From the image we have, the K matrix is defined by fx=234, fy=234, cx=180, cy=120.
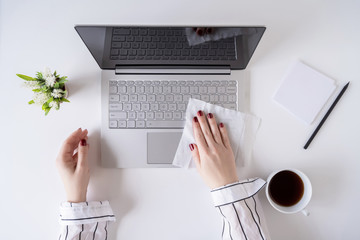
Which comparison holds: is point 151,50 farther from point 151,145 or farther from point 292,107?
point 292,107

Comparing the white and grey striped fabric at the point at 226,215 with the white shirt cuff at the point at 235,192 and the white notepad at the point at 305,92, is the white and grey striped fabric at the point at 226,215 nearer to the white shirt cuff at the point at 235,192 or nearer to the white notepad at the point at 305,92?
the white shirt cuff at the point at 235,192

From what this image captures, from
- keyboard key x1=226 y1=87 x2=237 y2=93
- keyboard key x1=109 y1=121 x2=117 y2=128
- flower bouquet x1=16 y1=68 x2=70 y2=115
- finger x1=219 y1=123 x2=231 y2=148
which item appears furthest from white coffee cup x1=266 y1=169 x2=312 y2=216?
flower bouquet x1=16 y1=68 x2=70 y2=115

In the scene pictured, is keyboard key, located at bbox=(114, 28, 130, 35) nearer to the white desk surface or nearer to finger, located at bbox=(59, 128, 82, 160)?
the white desk surface

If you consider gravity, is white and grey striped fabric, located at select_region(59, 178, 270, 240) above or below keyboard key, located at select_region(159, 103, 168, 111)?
below

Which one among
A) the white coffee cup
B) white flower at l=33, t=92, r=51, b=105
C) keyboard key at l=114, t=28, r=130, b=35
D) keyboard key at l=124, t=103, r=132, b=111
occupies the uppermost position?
keyboard key at l=114, t=28, r=130, b=35

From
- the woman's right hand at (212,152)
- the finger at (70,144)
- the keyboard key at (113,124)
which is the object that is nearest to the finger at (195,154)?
the woman's right hand at (212,152)

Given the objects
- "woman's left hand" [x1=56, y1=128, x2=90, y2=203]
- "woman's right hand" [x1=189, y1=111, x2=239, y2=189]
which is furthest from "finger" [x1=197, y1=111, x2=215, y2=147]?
"woman's left hand" [x1=56, y1=128, x2=90, y2=203]

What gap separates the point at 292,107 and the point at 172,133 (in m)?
0.39

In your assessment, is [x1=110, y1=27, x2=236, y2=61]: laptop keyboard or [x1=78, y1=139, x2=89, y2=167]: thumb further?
[x1=78, y1=139, x2=89, y2=167]: thumb

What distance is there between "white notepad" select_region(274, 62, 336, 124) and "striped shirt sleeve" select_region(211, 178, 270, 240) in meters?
0.25

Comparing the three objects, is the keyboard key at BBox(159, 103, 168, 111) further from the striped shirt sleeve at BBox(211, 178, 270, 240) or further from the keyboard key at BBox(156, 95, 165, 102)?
the striped shirt sleeve at BBox(211, 178, 270, 240)

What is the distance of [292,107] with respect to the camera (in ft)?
2.41

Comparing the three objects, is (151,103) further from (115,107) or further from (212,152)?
(212,152)

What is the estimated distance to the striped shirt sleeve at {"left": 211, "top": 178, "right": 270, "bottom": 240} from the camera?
66 cm
